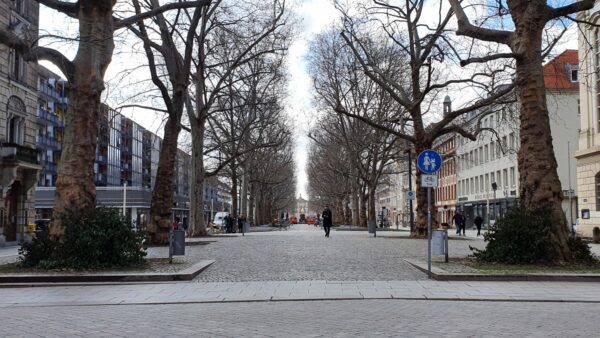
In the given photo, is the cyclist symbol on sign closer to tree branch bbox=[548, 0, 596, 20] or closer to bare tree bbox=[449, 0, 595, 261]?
bare tree bbox=[449, 0, 595, 261]

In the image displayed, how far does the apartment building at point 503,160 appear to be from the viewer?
55.8 metres

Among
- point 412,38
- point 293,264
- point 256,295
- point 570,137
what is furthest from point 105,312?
point 570,137

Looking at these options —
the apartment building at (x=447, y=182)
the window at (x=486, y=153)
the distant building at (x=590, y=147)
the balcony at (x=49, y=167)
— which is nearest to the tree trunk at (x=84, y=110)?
the distant building at (x=590, y=147)

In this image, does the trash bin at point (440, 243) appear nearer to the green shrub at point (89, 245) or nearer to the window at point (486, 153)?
the green shrub at point (89, 245)

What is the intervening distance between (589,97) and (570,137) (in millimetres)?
26507

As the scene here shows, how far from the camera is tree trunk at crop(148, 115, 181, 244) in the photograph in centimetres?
2467

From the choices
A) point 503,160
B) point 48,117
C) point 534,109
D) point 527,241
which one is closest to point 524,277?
point 527,241

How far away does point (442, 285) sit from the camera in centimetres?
1252

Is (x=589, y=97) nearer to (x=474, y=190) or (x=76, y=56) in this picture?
(x=76, y=56)

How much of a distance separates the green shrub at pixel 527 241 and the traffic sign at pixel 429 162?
2808 mm

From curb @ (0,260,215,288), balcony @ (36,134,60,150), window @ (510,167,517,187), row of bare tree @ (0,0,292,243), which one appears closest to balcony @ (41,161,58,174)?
balcony @ (36,134,60,150)

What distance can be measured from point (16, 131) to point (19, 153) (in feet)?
9.37

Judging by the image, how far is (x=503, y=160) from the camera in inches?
2699

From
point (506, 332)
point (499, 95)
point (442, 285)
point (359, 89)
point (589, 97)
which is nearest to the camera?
point (506, 332)
